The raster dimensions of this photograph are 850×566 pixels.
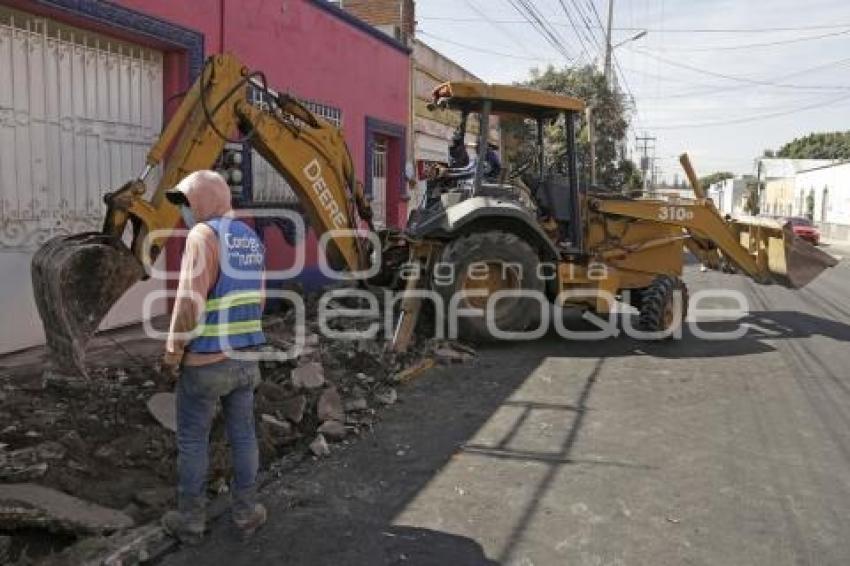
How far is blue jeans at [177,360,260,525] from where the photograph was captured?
409cm

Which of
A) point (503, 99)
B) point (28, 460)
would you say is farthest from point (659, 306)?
point (28, 460)

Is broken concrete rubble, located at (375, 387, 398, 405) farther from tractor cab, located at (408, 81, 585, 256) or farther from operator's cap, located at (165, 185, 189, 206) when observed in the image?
operator's cap, located at (165, 185, 189, 206)

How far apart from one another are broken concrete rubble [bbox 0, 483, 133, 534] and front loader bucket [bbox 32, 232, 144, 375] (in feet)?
3.12

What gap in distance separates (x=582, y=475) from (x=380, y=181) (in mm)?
11116

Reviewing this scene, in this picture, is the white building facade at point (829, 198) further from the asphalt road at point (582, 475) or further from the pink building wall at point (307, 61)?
the asphalt road at point (582, 475)

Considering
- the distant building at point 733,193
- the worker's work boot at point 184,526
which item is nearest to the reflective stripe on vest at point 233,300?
the worker's work boot at point 184,526

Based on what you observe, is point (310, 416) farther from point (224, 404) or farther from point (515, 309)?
point (515, 309)

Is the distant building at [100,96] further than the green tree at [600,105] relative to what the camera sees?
No

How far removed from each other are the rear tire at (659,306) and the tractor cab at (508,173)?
1056 millimetres

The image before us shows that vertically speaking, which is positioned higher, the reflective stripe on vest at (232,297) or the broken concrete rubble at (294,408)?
the reflective stripe on vest at (232,297)

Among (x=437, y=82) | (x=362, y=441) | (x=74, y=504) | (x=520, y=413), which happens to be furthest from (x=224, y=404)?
(x=437, y=82)

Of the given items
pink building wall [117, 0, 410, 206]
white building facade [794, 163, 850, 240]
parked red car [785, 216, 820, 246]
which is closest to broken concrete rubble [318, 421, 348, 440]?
pink building wall [117, 0, 410, 206]

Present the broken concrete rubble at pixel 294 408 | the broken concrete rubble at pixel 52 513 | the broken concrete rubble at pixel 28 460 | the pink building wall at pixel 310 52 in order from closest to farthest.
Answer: the broken concrete rubble at pixel 52 513
the broken concrete rubble at pixel 28 460
the broken concrete rubble at pixel 294 408
the pink building wall at pixel 310 52

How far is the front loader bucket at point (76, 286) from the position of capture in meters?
4.87
